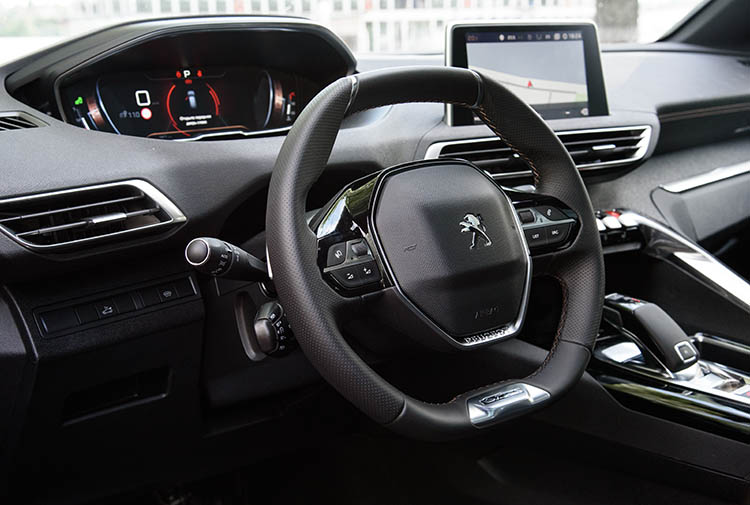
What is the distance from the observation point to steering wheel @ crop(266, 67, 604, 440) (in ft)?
3.03

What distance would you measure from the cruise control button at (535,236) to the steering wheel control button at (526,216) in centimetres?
2

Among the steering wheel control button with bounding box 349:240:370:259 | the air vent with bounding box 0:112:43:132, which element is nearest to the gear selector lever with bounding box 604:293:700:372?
the steering wheel control button with bounding box 349:240:370:259

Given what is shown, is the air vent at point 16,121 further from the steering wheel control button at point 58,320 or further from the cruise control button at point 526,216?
the cruise control button at point 526,216

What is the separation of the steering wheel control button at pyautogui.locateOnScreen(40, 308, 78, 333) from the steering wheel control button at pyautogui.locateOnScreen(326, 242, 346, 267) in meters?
0.52

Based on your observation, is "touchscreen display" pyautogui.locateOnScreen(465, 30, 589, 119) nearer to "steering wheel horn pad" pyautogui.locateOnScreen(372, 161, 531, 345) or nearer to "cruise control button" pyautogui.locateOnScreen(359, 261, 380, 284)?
"steering wheel horn pad" pyautogui.locateOnScreen(372, 161, 531, 345)

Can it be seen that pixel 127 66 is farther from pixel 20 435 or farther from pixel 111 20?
pixel 20 435

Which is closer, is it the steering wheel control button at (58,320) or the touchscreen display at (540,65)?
the steering wheel control button at (58,320)

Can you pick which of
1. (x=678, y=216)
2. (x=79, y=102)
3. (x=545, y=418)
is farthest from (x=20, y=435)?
(x=678, y=216)

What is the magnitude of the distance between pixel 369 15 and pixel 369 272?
3.30 ft

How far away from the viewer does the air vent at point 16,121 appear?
3.93 feet

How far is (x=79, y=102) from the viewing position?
1380mm

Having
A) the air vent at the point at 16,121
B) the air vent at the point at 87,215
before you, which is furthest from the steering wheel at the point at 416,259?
the air vent at the point at 16,121

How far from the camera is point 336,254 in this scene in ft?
3.22

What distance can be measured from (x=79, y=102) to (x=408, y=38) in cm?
92
